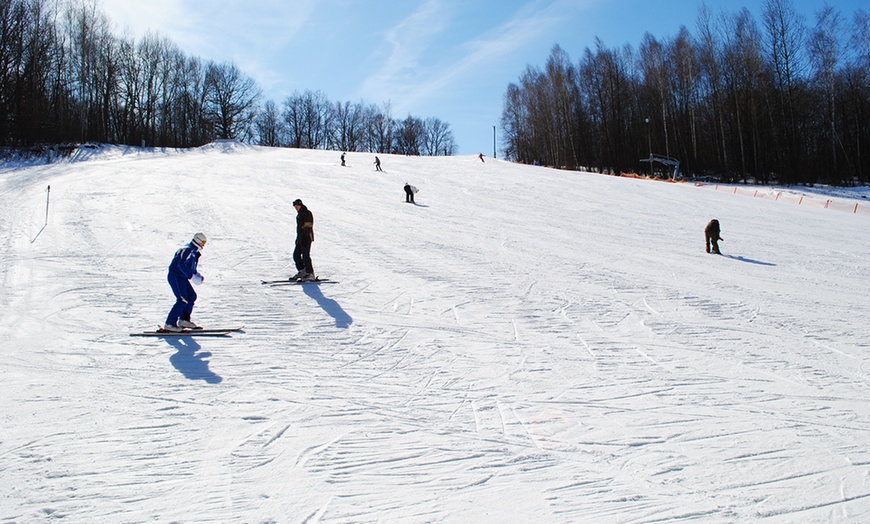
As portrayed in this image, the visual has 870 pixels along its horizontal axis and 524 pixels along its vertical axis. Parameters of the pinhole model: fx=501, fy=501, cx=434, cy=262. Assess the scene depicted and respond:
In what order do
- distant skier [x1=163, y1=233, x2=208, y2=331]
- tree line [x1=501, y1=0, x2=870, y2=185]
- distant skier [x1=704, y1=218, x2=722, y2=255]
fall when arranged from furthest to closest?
tree line [x1=501, y1=0, x2=870, y2=185] < distant skier [x1=704, y1=218, x2=722, y2=255] < distant skier [x1=163, y1=233, x2=208, y2=331]

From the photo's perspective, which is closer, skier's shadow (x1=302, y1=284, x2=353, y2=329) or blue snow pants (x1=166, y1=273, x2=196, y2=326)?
blue snow pants (x1=166, y1=273, x2=196, y2=326)

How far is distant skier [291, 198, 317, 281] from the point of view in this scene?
9156mm

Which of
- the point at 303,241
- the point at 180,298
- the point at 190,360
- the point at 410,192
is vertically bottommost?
the point at 190,360

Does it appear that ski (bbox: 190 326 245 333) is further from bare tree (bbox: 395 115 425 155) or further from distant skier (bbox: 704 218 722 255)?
bare tree (bbox: 395 115 425 155)

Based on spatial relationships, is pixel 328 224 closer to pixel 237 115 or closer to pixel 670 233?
pixel 670 233

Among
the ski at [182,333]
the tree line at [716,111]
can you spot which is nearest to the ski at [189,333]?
the ski at [182,333]

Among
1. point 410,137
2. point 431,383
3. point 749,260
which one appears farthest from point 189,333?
point 410,137

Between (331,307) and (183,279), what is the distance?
2321 mm

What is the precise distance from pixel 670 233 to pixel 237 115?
61.1 meters

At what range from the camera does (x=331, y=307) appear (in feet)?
27.0

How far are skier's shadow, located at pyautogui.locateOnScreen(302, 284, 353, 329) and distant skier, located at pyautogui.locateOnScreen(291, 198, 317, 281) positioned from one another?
309 millimetres

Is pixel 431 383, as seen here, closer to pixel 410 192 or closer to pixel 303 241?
pixel 303 241

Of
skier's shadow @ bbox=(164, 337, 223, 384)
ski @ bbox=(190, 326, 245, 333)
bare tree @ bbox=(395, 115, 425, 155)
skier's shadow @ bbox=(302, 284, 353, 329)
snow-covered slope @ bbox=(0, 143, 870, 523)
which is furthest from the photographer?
bare tree @ bbox=(395, 115, 425, 155)

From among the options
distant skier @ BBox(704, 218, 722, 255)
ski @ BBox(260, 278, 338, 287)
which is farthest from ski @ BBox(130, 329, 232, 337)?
distant skier @ BBox(704, 218, 722, 255)
